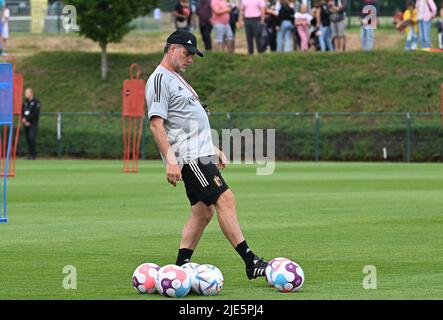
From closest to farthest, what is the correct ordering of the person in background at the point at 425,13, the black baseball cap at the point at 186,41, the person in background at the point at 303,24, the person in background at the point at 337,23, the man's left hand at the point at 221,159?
1. the black baseball cap at the point at 186,41
2. the man's left hand at the point at 221,159
3. the person in background at the point at 425,13
4. the person in background at the point at 337,23
5. the person in background at the point at 303,24

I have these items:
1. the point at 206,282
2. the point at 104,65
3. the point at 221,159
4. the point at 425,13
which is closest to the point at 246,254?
the point at 206,282

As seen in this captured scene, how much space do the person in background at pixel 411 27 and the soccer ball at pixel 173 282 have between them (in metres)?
38.3

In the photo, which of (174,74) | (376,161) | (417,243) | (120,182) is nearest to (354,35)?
(376,161)

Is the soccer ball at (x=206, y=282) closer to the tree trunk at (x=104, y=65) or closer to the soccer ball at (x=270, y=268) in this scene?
the soccer ball at (x=270, y=268)

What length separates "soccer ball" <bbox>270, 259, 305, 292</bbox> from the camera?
12.3 metres

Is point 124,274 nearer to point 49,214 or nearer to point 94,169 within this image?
point 49,214

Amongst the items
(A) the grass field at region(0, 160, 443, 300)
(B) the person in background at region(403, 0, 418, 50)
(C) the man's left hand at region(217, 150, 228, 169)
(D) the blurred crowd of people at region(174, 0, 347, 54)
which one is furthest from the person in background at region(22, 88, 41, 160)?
(C) the man's left hand at region(217, 150, 228, 169)

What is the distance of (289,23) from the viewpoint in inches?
1940

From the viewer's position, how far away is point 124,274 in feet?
44.8

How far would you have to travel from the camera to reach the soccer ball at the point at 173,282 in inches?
471

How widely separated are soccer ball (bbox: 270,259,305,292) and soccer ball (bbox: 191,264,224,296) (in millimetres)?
548

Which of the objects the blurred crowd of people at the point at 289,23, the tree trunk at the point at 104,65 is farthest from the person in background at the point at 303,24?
the tree trunk at the point at 104,65

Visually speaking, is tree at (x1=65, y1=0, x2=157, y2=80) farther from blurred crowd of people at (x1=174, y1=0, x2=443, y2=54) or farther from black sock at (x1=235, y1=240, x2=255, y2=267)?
black sock at (x1=235, y1=240, x2=255, y2=267)
